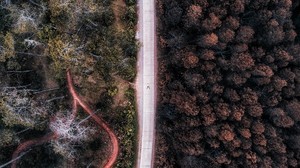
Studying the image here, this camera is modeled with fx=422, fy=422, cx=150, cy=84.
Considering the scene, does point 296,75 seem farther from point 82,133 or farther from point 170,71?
point 82,133

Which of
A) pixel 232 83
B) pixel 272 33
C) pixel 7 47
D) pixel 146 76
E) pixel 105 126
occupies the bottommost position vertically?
pixel 105 126

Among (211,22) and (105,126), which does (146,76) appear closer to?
(105,126)

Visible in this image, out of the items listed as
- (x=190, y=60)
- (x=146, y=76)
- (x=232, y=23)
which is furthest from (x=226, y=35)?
(x=146, y=76)

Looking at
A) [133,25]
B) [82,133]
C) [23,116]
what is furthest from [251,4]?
[23,116]

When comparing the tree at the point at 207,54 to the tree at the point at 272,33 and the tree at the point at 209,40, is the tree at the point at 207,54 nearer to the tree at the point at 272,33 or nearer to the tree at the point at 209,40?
the tree at the point at 209,40

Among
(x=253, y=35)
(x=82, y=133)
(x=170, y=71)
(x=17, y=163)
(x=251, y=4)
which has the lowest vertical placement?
(x=17, y=163)
